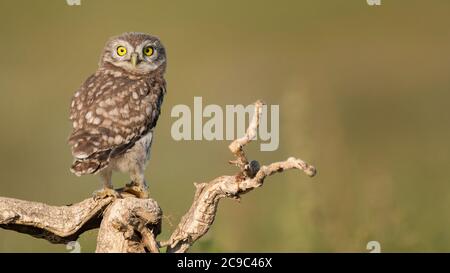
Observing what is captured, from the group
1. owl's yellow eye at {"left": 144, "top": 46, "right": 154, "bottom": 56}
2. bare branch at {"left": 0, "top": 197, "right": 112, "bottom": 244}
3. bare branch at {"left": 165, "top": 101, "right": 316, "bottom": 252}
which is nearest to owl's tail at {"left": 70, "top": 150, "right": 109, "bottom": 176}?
bare branch at {"left": 0, "top": 197, "right": 112, "bottom": 244}

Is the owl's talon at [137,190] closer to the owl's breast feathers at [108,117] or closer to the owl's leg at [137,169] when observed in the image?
the owl's leg at [137,169]

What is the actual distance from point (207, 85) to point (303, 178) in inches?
412

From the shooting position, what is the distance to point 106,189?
8523mm

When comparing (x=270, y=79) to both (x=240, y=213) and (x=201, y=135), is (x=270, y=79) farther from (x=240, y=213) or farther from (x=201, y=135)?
(x=240, y=213)

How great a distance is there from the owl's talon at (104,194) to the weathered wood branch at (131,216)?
14 centimetres

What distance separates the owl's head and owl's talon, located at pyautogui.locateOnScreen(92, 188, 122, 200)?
1594 mm

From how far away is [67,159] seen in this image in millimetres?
17000

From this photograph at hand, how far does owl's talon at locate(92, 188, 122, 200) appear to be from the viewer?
8.27 m

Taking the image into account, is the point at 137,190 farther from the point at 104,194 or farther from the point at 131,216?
the point at 131,216

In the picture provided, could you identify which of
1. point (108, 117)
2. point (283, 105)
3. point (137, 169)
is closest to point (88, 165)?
point (108, 117)

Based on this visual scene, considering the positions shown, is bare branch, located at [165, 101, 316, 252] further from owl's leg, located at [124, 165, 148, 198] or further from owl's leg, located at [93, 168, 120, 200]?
owl's leg, located at [124, 165, 148, 198]

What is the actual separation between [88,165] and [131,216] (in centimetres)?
112

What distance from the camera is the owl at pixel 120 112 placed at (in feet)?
28.6

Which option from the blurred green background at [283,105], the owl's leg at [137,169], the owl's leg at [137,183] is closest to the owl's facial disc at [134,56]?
the owl's leg at [137,169]
